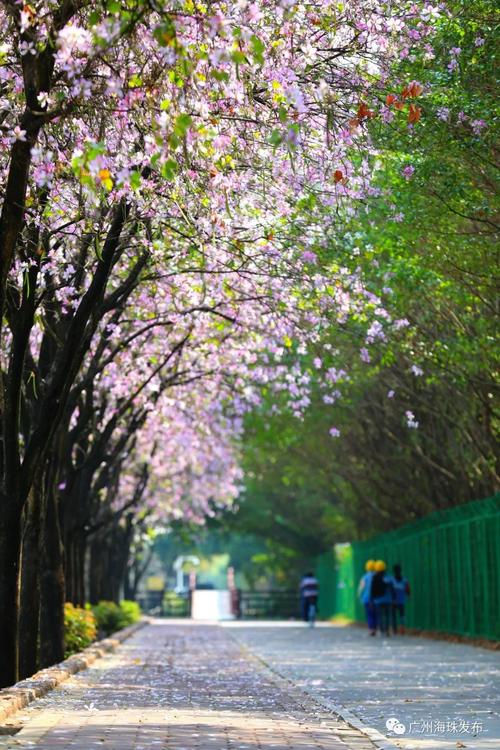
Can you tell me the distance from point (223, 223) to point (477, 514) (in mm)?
15706

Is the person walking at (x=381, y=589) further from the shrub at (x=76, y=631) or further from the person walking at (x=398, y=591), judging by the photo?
the shrub at (x=76, y=631)

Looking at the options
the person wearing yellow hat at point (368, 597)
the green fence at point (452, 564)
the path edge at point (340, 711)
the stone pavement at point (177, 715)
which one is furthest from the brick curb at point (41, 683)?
the person wearing yellow hat at point (368, 597)

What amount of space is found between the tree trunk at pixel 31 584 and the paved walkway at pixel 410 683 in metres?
3.29

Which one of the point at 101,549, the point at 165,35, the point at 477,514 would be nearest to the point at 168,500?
the point at 101,549

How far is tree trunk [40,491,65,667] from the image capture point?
800 inches

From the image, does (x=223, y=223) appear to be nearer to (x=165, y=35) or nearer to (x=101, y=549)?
(x=165, y=35)

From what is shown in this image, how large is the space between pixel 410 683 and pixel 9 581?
5.07 meters

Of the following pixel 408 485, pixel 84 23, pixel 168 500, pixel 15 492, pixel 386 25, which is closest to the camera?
pixel 84 23

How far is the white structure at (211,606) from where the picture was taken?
243ft

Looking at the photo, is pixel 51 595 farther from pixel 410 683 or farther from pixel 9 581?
pixel 410 683

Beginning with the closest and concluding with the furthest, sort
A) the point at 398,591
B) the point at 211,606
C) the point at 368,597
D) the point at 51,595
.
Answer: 1. the point at 51,595
2. the point at 368,597
3. the point at 398,591
4. the point at 211,606

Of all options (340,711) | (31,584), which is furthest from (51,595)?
(340,711)

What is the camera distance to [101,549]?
41844 mm

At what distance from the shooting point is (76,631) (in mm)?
24047
